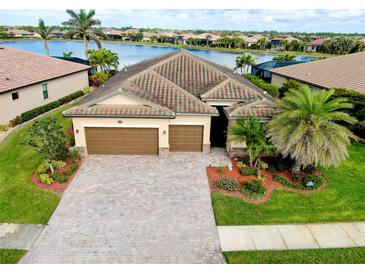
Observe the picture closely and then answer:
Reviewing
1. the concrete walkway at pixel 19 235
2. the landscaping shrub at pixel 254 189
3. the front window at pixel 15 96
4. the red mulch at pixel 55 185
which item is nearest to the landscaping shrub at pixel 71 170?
the red mulch at pixel 55 185

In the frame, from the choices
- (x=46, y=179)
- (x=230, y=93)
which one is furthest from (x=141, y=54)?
(x=46, y=179)

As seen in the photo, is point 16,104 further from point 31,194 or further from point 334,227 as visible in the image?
point 334,227

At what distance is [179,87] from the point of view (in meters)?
19.2

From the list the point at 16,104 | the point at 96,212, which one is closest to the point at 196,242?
the point at 96,212

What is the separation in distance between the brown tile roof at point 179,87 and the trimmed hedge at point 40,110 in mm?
7102

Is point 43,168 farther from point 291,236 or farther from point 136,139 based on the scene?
point 291,236

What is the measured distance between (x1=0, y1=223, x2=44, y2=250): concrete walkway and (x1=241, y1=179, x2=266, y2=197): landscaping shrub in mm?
9487

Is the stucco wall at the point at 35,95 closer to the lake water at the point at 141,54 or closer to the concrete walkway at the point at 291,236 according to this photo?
the concrete walkway at the point at 291,236

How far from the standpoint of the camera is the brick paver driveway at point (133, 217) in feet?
A: 32.7

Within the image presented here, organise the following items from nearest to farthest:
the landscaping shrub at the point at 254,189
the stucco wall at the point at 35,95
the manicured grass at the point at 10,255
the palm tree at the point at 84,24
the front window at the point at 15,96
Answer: the manicured grass at the point at 10,255
the landscaping shrub at the point at 254,189
the stucco wall at the point at 35,95
the front window at the point at 15,96
the palm tree at the point at 84,24

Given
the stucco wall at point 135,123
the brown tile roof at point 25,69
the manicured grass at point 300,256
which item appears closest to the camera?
the manicured grass at point 300,256

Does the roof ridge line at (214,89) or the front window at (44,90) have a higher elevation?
the roof ridge line at (214,89)

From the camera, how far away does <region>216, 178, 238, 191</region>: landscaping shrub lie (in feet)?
46.0

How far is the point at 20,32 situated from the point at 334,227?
16586 centimetres
